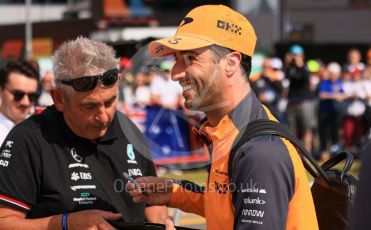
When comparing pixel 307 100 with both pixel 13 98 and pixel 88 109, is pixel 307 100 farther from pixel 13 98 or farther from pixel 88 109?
pixel 88 109

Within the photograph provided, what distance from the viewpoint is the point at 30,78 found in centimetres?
685

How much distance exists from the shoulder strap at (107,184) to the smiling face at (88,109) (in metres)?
0.12

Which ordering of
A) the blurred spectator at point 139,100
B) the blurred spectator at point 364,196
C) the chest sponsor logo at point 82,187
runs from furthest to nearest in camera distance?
1. the blurred spectator at point 139,100
2. the chest sponsor logo at point 82,187
3. the blurred spectator at point 364,196

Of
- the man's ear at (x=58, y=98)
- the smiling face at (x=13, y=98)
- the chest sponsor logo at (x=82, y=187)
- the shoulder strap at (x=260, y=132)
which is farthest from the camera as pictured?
the smiling face at (x=13, y=98)

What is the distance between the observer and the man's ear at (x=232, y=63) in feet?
11.0

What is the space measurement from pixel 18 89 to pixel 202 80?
3.69 m

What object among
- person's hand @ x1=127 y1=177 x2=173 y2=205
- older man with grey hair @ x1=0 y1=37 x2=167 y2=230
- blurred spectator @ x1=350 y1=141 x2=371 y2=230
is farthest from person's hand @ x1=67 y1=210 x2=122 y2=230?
blurred spectator @ x1=350 y1=141 x2=371 y2=230

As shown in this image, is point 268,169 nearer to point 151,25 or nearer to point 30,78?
point 30,78

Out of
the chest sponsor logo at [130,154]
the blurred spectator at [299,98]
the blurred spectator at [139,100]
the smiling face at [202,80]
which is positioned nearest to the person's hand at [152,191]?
the chest sponsor logo at [130,154]

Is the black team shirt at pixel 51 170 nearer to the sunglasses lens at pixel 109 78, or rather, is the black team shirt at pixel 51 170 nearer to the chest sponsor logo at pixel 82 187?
the chest sponsor logo at pixel 82 187

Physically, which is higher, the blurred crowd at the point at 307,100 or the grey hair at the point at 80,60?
the blurred crowd at the point at 307,100

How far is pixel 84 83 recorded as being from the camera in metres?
4.07

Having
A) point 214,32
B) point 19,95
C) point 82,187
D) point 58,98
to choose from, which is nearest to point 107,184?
point 82,187

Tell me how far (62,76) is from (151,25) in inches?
1181
